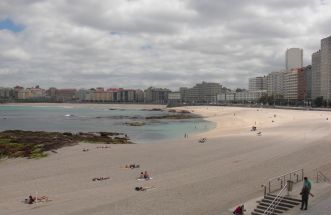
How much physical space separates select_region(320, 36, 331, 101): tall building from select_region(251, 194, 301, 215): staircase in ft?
565

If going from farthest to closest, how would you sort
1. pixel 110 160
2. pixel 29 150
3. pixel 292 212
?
pixel 29 150 < pixel 110 160 < pixel 292 212

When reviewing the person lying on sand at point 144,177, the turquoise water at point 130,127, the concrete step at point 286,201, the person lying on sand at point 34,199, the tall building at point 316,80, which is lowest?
the turquoise water at point 130,127

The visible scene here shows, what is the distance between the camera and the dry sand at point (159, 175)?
62.3 feet

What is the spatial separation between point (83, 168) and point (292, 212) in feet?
54.9

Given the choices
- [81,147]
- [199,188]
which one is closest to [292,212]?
[199,188]

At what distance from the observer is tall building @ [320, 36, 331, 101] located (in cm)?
18049

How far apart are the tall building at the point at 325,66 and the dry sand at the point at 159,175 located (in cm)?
15012

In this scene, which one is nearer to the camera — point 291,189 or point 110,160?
point 291,189

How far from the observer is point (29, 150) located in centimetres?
3738

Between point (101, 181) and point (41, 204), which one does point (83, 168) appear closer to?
point (101, 181)

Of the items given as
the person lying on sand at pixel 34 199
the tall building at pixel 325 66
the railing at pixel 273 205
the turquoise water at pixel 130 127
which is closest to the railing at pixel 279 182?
the railing at pixel 273 205

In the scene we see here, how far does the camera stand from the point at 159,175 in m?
26.0

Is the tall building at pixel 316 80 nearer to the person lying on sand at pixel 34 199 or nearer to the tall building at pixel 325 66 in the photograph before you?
the tall building at pixel 325 66

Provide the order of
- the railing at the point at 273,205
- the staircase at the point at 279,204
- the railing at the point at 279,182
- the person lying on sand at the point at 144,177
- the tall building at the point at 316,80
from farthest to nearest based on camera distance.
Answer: the tall building at the point at 316,80 → the person lying on sand at the point at 144,177 → the railing at the point at 279,182 → the staircase at the point at 279,204 → the railing at the point at 273,205
